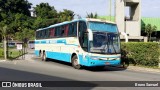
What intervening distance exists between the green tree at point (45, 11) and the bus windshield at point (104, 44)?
79.4 metres

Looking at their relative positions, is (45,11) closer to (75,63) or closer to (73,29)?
(73,29)

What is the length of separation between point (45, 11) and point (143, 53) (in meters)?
77.7

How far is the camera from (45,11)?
99375 millimetres

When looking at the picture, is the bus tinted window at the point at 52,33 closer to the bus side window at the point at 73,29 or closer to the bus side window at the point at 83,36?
the bus side window at the point at 73,29

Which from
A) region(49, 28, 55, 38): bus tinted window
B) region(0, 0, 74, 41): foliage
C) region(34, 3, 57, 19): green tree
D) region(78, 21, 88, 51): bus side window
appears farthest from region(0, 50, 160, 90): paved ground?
region(34, 3, 57, 19): green tree

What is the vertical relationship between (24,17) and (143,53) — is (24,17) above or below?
above

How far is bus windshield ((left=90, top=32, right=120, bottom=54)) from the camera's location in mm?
19625

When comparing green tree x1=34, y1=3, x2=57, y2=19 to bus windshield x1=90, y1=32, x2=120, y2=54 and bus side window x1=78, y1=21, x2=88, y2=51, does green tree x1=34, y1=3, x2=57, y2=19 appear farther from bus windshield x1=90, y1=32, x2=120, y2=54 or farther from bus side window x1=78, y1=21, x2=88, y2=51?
bus windshield x1=90, y1=32, x2=120, y2=54

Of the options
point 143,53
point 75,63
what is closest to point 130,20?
point 143,53

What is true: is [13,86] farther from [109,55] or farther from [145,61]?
[145,61]

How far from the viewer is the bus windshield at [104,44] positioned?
19.6m

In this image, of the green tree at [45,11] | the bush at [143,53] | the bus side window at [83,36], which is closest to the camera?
the bus side window at [83,36]

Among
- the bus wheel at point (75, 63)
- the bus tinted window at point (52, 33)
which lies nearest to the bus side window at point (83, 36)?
the bus wheel at point (75, 63)

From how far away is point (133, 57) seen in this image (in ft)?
82.4
